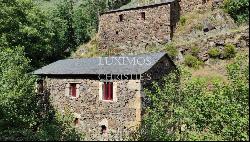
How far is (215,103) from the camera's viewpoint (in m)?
11.6

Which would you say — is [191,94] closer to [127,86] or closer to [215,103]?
[215,103]

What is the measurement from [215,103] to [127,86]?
8400mm

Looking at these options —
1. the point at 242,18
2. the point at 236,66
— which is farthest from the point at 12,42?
the point at 236,66

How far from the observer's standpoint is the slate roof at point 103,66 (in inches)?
776

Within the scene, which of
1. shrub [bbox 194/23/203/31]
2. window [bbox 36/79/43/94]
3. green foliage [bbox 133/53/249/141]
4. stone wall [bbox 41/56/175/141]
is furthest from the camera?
shrub [bbox 194/23/203/31]

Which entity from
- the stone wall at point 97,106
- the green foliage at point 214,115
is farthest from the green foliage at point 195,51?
the green foliage at point 214,115

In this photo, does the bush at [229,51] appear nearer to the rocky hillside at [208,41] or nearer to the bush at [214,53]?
the rocky hillside at [208,41]

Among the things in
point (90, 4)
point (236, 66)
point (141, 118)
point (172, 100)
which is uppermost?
point (90, 4)

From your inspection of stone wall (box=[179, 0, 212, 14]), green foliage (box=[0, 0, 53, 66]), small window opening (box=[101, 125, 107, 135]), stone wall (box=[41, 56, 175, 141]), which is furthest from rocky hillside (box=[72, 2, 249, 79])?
green foliage (box=[0, 0, 53, 66])

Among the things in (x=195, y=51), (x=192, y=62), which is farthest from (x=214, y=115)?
(x=195, y=51)

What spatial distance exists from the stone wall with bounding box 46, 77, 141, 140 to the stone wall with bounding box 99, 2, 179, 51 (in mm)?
13434

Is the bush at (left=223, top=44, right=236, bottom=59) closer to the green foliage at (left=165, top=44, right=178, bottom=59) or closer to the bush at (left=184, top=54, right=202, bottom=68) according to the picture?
the bush at (left=184, top=54, right=202, bottom=68)

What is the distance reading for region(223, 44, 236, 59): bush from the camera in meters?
26.2

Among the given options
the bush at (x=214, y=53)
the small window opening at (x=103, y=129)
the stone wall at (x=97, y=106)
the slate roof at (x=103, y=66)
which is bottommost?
the small window opening at (x=103, y=129)
